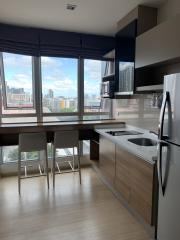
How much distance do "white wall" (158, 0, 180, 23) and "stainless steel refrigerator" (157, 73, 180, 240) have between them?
1.16m

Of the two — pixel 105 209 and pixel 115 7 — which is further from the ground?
pixel 115 7

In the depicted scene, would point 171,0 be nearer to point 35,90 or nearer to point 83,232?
point 35,90

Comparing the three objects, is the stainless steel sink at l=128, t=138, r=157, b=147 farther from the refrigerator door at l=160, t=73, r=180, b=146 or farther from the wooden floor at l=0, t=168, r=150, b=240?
the refrigerator door at l=160, t=73, r=180, b=146

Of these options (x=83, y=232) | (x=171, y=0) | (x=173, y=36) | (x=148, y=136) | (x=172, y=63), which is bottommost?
(x=83, y=232)

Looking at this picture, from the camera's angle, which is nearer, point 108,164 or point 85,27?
point 108,164

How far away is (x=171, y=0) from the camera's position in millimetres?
2381

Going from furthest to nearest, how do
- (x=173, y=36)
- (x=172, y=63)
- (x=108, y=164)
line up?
1. (x=108, y=164)
2. (x=172, y=63)
3. (x=173, y=36)

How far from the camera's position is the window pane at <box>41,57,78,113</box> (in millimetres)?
3840

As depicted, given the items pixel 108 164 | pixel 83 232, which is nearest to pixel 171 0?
pixel 108 164

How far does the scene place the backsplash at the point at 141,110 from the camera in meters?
2.77

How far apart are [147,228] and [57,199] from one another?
129 centimetres

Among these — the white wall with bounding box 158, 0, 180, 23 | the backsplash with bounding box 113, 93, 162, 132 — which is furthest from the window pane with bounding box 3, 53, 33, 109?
the white wall with bounding box 158, 0, 180, 23

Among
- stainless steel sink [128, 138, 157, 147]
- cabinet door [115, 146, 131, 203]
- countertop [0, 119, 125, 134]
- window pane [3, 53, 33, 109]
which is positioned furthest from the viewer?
window pane [3, 53, 33, 109]

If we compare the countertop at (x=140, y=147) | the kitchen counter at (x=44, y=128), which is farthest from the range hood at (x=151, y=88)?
the kitchen counter at (x=44, y=128)
